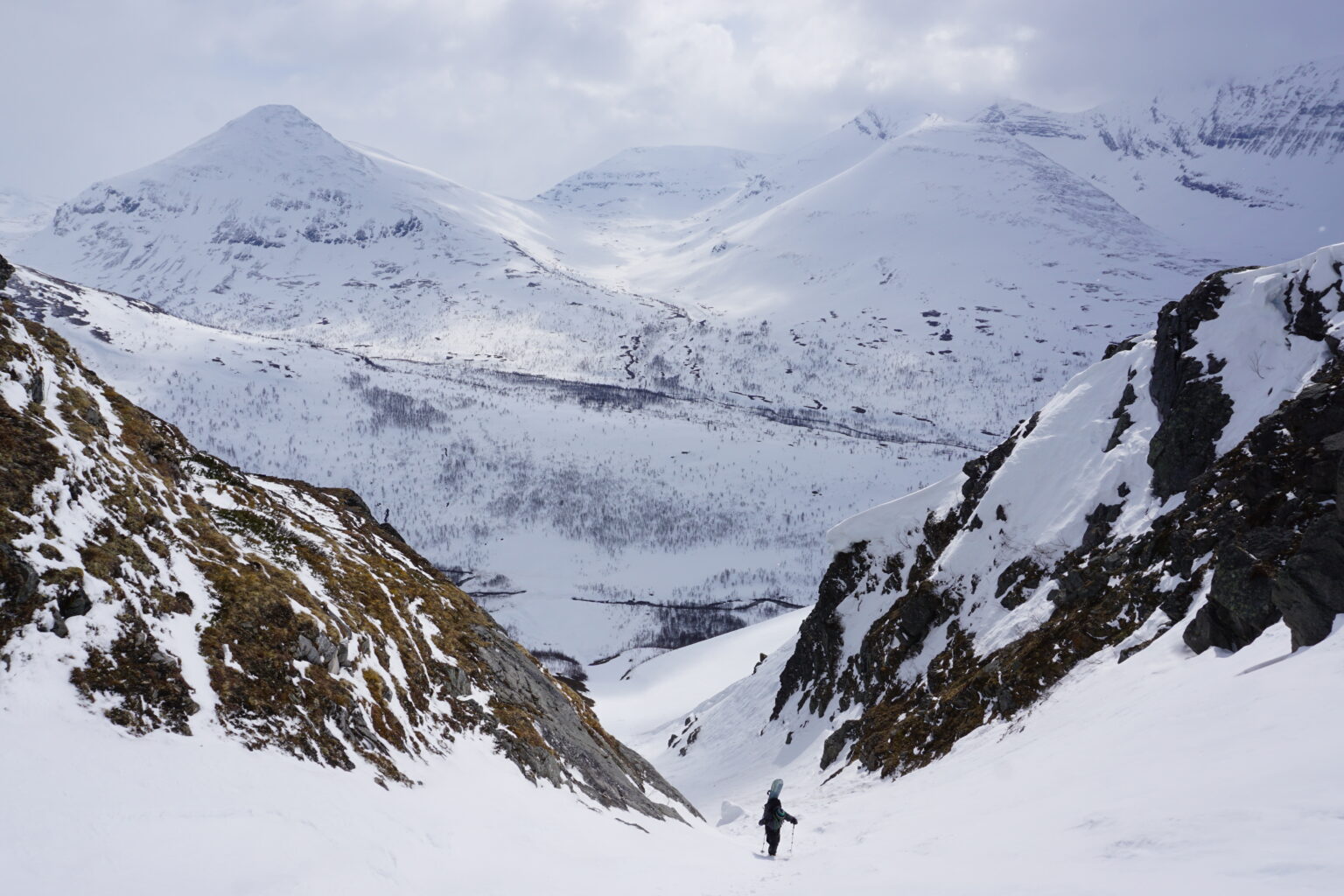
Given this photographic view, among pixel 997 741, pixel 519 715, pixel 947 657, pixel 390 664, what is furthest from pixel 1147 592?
pixel 390 664

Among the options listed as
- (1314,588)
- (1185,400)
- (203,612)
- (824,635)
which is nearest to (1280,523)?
(1314,588)

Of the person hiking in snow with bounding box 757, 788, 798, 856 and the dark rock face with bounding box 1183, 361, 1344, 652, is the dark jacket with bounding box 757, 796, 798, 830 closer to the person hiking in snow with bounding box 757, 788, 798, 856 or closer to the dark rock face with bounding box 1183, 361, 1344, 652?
the person hiking in snow with bounding box 757, 788, 798, 856

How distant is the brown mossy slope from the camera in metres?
11.8

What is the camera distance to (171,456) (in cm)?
2038

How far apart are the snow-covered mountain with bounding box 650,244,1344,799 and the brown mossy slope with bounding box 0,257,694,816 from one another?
14787mm

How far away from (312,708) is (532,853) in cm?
481

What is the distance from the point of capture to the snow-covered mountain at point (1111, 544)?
19.5 meters

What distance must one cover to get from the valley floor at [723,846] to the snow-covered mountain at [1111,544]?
1787 mm

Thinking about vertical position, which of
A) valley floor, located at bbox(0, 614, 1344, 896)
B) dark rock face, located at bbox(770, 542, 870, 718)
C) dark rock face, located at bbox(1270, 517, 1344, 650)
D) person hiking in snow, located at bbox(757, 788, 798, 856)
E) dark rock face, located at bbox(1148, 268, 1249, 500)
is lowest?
dark rock face, located at bbox(770, 542, 870, 718)

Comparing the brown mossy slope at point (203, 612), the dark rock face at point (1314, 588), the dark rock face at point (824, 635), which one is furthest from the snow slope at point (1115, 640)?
the brown mossy slope at point (203, 612)

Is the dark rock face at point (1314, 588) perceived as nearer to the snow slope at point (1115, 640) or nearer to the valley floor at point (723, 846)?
the snow slope at point (1115, 640)

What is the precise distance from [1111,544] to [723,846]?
748 inches

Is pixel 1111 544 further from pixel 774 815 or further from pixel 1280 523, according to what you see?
pixel 774 815

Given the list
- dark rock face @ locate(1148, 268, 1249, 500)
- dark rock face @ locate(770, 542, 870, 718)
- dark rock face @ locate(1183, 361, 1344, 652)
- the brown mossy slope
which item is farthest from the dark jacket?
dark rock face @ locate(770, 542, 870, 718)
